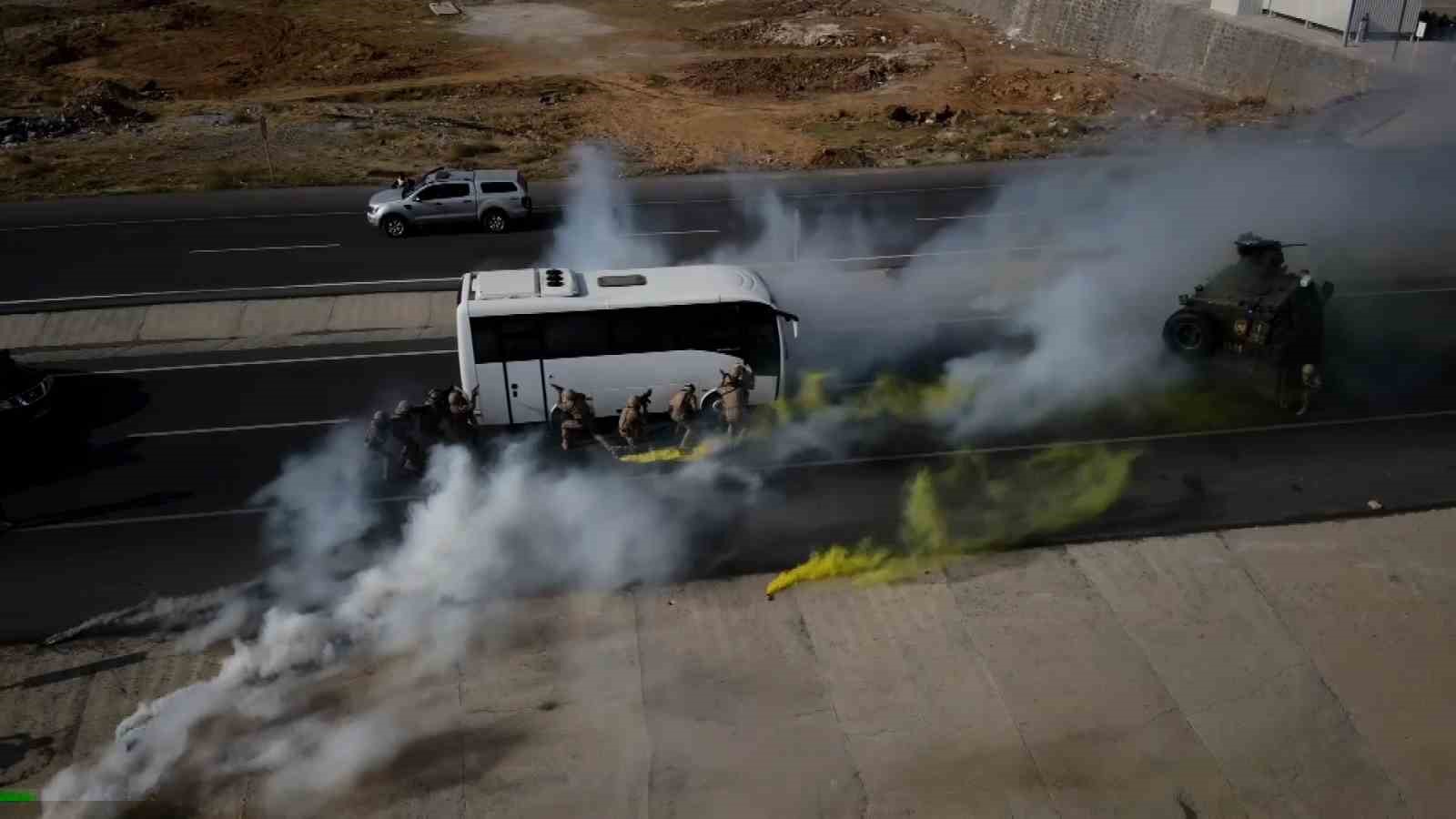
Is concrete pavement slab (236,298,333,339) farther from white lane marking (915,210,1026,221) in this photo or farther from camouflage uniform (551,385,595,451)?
white lane marking (915,210,1026,221)

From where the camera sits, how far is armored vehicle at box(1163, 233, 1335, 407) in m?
17.4

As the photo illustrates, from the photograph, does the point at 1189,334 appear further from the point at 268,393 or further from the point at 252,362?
the point at 252,362

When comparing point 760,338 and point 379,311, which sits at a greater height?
point 760,338

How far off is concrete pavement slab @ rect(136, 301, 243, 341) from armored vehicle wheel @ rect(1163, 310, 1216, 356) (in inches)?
660

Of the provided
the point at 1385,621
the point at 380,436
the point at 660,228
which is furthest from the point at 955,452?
the point at 660,228

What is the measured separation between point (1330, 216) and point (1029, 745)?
19.2 metres

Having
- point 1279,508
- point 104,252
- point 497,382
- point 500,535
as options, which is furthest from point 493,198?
point 1279,508

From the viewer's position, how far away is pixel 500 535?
46.8 feet

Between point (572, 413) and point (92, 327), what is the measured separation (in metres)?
11.2

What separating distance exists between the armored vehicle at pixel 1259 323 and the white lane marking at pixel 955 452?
95cm

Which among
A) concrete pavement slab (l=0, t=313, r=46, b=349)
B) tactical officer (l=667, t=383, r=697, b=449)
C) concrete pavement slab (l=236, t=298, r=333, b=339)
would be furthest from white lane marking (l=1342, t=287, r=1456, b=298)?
concrete pavement slab (l=0, t=313, r=46, b=349)

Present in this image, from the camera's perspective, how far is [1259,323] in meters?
17.4

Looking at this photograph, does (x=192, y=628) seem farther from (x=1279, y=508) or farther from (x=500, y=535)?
(x=1279, y=508)

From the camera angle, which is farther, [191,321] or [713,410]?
[191,321]
